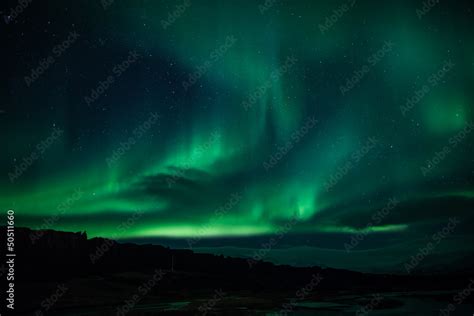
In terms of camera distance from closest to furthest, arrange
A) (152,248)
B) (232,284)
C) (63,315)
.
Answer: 1. (63,315)
2. (232,284)
3. (152,248)

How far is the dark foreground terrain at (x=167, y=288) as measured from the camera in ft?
105

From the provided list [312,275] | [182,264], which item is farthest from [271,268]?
[182,264]

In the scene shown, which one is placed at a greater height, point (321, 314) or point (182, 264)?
point (182, 264)

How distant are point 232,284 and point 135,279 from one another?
18.2m

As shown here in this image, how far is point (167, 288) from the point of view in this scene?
59906mm

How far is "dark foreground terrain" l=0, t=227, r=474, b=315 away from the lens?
1262 inches

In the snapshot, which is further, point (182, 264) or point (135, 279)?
point (182, 264)

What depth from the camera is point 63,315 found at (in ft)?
95.5

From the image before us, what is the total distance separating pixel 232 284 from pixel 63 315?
148 ft

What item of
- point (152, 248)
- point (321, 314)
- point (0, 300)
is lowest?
point (321, 314)

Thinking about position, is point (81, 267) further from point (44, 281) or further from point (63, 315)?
point (63, 315)

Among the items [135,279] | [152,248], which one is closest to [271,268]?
[152,248]

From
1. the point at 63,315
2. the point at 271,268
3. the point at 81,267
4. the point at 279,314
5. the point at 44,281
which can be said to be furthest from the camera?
the point at 271,268

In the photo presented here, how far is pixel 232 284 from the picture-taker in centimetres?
7112
